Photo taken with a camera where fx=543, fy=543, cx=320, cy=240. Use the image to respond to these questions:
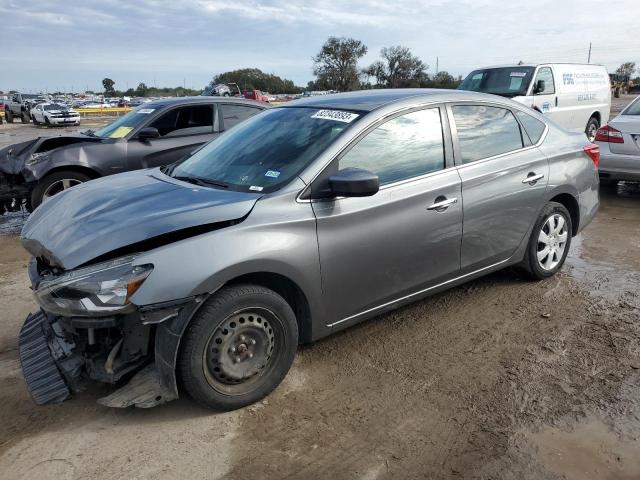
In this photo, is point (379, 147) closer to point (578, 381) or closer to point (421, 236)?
point (421, 236)

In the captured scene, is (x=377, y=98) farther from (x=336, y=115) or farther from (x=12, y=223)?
(x=12, y=223)

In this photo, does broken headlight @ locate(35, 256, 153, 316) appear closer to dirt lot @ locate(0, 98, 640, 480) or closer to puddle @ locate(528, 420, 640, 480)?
dirt lot @ locate(0, 98, 640, 480)

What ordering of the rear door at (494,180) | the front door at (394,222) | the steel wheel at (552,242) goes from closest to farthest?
the front door at (394,222) → the rear door at (494,180) → the steel wheel at (552,242)

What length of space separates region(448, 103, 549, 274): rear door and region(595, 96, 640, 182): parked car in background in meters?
4.17

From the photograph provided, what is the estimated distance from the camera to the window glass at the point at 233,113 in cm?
759

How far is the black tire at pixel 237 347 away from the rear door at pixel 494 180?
5.16ft

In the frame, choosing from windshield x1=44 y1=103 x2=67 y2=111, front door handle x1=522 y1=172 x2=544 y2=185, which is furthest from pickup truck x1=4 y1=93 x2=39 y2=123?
front door handle x1=522 y1=172 x2=544 y2=185

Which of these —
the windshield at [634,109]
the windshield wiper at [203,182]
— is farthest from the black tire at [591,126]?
the windshield wiper at [203,182]

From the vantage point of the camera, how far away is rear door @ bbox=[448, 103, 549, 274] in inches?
154

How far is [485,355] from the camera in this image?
3.62m

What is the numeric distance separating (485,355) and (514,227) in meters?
1.16

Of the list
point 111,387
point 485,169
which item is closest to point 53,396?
point 111,387

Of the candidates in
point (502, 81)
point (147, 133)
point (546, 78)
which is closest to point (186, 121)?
point (147, 133)

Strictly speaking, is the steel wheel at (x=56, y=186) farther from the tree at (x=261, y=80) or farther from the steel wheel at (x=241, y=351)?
the tree at (x=261, y=80)
